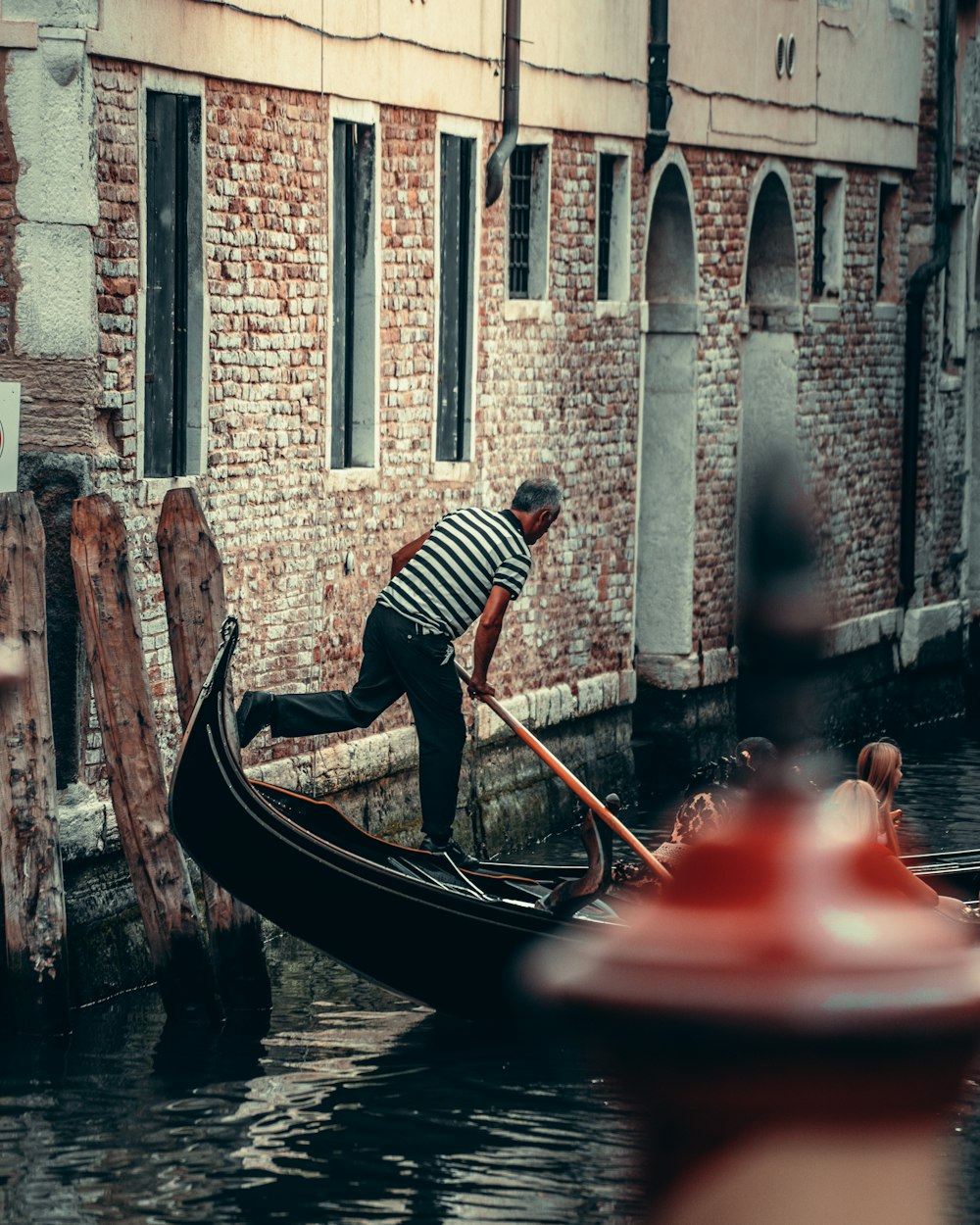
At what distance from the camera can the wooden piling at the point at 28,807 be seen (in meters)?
8.46

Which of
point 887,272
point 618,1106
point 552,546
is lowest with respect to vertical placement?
point 618,1106

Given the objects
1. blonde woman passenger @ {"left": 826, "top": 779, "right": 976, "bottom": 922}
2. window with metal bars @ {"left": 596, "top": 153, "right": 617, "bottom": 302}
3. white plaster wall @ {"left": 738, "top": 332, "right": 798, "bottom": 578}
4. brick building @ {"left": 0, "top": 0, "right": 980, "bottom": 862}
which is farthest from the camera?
white plaster wall @ {"left": 738, "top": 332, "right": 798, "bottom": 578}

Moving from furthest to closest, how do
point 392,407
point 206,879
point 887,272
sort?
point 887,272, point 392,407, point 206,879

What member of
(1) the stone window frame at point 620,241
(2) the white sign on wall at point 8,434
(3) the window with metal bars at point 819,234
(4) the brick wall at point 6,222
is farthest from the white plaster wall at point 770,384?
(2) the white sign on wall at point 8,434

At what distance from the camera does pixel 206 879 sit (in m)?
9.08

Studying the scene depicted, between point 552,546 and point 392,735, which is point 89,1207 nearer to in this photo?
point 392,735

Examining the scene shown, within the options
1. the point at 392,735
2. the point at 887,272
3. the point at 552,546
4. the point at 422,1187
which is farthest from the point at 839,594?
the point at 422,1187

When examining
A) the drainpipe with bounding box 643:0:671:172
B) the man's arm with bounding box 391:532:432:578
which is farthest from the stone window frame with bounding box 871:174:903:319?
the man's arm with bounding box 391:532:432:578

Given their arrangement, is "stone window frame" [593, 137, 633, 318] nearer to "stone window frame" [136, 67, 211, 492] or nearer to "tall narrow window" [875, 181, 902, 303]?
"stone window frame" [136, 67, 211, 492]

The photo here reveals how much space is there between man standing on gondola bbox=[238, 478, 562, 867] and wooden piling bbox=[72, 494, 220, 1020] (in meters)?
1.05

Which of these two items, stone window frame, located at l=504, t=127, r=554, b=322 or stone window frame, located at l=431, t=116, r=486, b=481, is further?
stone window frame, located at l=504, t=127, r=554, b=322

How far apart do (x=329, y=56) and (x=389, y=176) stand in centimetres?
74

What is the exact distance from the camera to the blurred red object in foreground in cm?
839

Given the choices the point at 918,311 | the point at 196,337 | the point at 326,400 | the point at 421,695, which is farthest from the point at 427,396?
the point at 918,311
